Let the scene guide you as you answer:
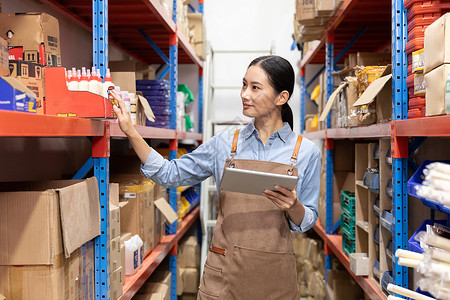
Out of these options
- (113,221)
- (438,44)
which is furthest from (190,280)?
(438,44)

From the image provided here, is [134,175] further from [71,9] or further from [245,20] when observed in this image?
[245,20]

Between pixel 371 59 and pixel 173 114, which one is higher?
pixel 371 59

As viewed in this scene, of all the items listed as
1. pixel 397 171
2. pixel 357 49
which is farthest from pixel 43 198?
Answer: pixel 357 49

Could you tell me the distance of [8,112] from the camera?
104cm

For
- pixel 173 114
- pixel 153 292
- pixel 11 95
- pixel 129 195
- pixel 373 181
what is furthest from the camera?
pixel 173 114

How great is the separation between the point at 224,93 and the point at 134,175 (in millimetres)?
2784

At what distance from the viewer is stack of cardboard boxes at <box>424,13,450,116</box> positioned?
4.53 ft

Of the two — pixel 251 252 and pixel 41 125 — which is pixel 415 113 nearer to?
pixel 251 252

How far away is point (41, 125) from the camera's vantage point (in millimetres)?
1218

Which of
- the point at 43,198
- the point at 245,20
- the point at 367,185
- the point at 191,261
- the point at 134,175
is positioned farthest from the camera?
the point at 245,20

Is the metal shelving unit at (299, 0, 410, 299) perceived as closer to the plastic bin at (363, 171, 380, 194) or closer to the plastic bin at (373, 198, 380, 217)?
the plastic bin at (363, 171, 380, 194)

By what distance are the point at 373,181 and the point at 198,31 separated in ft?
8.84

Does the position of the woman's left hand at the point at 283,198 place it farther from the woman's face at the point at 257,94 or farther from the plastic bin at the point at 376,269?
the plastic bin at the point at 376,269

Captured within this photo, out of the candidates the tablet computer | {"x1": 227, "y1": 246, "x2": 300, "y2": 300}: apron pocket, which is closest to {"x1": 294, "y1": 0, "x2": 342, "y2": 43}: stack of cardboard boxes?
the tablet computer
